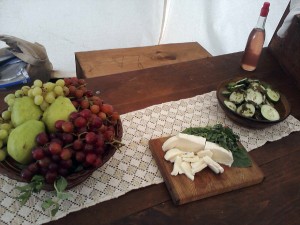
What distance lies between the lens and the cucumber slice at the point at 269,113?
0.74 meters

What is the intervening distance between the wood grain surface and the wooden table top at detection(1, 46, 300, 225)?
34cm

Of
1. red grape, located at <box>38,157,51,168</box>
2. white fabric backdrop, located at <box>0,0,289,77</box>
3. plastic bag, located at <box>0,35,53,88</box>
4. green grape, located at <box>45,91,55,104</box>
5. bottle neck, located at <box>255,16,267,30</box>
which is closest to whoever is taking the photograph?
red grape, located at <box>38,157,51,168</box>

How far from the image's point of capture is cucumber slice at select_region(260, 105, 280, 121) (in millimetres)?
742

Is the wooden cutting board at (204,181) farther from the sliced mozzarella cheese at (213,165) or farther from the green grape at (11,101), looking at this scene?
the green grape at (11,101)

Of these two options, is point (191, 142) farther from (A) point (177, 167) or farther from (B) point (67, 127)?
(B) point (67, 127)

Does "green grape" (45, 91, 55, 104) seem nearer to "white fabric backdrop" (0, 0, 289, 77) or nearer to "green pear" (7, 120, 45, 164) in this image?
"green pear" (7, 120, 45, 164)

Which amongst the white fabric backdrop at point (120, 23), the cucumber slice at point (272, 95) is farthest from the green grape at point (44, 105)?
the white fabric backdrop at point (120, 23)

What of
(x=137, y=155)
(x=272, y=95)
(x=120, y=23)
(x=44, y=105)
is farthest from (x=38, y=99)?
(x=120, y=23)

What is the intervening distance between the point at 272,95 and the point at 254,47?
0.28 m

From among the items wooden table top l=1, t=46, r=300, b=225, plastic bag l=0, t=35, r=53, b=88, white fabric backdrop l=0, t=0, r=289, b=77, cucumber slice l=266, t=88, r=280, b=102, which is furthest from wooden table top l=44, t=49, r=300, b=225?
white fabric backdrop l=0, t=0, r=289, b=77

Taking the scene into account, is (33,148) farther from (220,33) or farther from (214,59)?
(220,33)

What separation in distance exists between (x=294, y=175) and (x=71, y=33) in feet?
6.23

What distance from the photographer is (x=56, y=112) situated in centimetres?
51

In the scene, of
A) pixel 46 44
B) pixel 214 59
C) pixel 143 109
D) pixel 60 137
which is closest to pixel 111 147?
pixel 60 137
